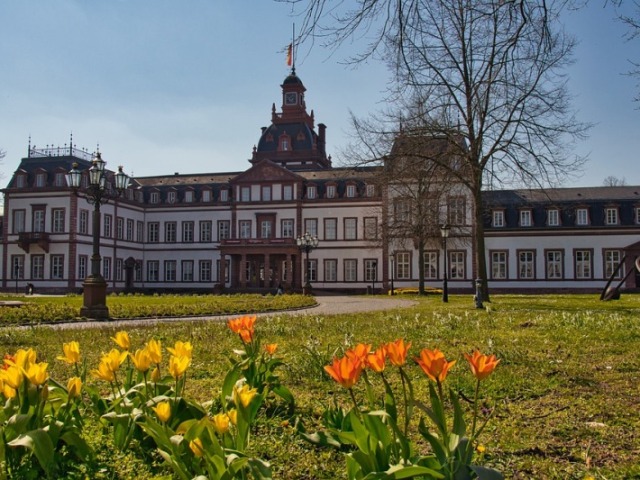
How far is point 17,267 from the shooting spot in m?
50.5

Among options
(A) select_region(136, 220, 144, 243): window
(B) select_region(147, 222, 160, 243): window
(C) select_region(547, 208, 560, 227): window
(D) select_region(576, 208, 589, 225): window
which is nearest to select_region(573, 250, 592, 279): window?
(D) select_region(576, 208, 589, 225): window

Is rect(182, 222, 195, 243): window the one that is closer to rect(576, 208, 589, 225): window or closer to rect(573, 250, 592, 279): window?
rect(573, 250, 592, 279): window

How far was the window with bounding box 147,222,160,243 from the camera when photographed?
58.8 meters

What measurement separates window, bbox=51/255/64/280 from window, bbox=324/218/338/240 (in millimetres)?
22022

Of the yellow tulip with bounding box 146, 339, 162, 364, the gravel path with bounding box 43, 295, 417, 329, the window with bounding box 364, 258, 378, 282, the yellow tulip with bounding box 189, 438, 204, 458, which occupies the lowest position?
the gravel path with bounding box 43, 295, 417, 329

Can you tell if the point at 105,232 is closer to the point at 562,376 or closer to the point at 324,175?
the point at 324,175

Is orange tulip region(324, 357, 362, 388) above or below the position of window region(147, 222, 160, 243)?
below

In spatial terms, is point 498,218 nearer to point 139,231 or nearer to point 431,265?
point 431,265

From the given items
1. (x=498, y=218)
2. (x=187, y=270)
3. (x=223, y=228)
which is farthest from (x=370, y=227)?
(x=187, y=270)

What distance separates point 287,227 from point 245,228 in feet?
13.6

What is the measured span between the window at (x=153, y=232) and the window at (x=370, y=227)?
20322mm

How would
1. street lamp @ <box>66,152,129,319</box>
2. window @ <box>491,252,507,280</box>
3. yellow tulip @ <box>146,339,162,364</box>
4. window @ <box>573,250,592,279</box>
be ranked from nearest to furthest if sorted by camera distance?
yellow tulip @ <box>146,339,162,364</box>
street lamp @ <box>66,152,129,319</box>
window @ <box>573,250,592,279</box>
window @ <box>491,252,507,280</box>

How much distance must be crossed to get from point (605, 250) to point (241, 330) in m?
49.7

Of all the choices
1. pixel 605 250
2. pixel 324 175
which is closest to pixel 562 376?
pixel 605 250
